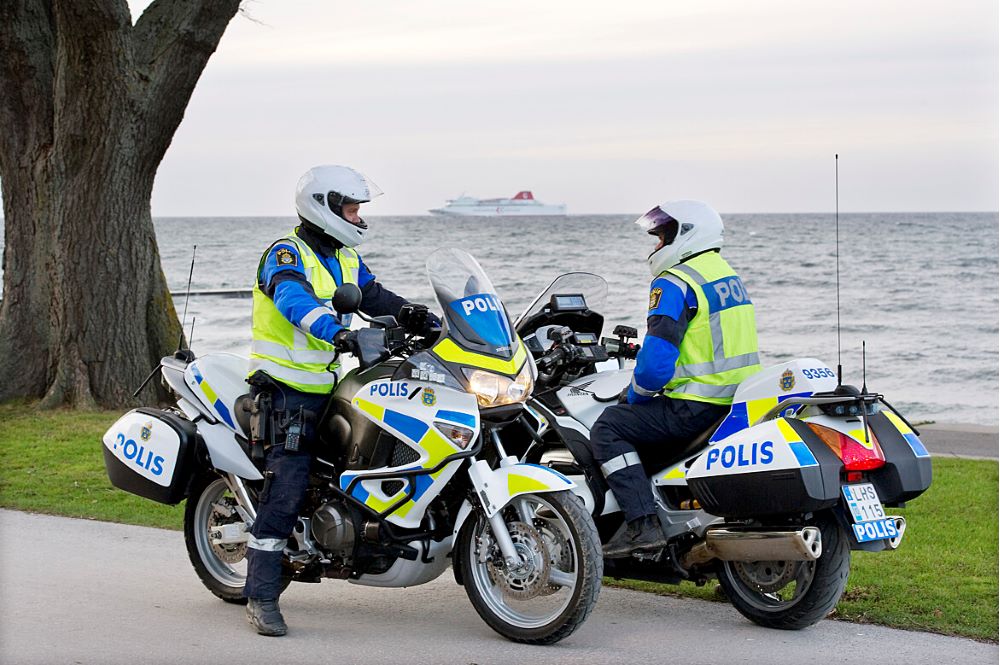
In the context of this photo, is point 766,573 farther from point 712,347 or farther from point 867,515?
point 712,347

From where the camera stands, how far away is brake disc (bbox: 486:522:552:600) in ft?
19.5

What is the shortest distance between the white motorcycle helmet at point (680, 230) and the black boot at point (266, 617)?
8.33 feet

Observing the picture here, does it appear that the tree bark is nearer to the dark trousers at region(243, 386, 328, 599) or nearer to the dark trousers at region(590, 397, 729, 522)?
the dark trousers at region(243, 386, 328, 599)

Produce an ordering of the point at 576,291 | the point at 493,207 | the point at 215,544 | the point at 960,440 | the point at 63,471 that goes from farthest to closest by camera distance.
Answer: the point at 493,207 → the point at 960,440 → the point at 63,471 → the point at 576,291 → the point at 215,544

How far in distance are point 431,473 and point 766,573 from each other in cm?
172

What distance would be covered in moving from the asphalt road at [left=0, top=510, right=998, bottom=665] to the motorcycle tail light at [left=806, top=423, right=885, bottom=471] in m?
0.84

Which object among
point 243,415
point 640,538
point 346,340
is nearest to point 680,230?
point 640,538

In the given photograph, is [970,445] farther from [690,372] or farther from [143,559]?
[143,559]

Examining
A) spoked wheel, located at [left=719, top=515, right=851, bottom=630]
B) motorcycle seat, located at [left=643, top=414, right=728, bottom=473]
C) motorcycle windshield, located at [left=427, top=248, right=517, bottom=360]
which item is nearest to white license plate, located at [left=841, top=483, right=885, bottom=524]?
spoked wheel, located at [left=719, top=515, right=851, bottom=630]

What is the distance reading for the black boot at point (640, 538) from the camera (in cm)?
646

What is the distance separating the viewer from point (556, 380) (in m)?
7.32

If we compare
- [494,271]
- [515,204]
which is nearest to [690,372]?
[494,271]

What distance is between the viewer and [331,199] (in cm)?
657

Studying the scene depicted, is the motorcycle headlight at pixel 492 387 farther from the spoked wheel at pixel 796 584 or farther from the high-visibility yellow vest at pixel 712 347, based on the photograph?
the spoked wheel at pixel 796 584
